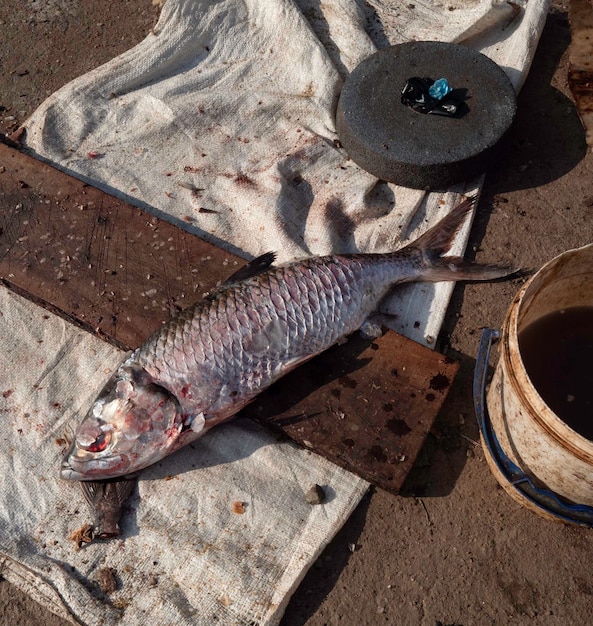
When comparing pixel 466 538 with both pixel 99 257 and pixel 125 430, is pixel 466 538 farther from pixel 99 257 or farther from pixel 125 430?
pixel 99 257

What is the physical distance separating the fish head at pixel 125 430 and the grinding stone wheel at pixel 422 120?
2.08 meters

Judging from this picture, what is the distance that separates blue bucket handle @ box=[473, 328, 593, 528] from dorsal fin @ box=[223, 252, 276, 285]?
4.02 ft

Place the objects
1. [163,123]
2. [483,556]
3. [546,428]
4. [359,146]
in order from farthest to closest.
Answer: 1. [163,123]
2. [359,146]
3. [483,556]
4. [546,428]

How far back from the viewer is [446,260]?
130 inches

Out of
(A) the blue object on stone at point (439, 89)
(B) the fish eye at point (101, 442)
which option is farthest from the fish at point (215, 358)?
(A) the blue object on stone at point (439, 89)

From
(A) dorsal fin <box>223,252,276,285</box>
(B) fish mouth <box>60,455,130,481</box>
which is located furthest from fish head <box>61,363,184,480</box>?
(A) dorsal fin <box>223,252,276,285</box>

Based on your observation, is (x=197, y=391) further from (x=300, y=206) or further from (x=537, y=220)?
(x=537, y=220)

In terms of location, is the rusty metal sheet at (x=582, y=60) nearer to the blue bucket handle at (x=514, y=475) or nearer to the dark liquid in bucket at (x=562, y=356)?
the dark liquid in bucket at (x=562, y=356)

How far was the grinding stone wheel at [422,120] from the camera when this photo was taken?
3662 mm

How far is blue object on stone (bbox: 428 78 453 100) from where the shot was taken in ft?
12.4

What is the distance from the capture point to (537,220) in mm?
3805

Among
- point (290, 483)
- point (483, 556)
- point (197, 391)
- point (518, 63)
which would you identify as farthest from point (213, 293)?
point (518, 63)

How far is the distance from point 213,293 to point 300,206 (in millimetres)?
1114

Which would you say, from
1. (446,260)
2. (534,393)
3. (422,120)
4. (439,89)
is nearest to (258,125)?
(422,120)
